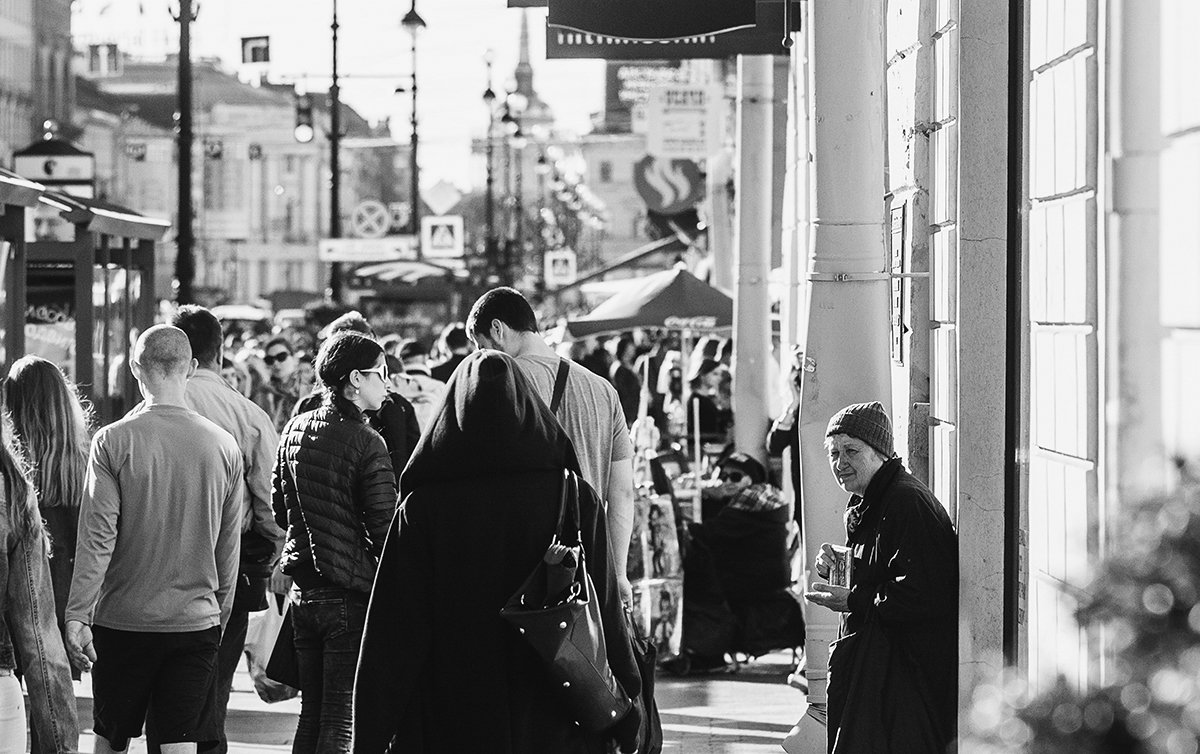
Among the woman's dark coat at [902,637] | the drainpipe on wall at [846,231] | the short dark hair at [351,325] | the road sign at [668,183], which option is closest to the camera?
the woman's dark coat at [902,637]

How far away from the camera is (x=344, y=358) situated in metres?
7.05

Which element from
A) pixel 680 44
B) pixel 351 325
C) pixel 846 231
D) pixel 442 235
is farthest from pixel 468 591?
pixel 442 235

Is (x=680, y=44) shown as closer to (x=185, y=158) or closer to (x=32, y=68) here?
(x=185, y=158)

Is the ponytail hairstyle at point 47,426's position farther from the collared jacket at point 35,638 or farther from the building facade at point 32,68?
the building facade at point 32,68

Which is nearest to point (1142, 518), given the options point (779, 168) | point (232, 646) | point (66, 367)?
point (232, 646)

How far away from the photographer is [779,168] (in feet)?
83.0

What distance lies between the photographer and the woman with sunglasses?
6898 millimetres

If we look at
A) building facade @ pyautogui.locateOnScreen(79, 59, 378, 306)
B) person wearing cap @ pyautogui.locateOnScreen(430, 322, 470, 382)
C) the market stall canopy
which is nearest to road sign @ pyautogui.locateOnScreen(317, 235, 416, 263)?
building facade @ pyautogui.locateOnScreen(79, 59, 378, 306)

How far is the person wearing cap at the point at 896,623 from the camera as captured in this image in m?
5.70

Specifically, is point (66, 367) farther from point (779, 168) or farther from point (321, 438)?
point (779, 168)

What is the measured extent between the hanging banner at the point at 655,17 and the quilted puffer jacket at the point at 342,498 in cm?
397

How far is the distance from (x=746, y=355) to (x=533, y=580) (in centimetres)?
1215

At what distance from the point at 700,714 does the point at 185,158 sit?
37.2 ft

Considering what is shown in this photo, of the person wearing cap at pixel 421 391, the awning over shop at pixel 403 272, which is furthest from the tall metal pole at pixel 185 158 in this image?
the awning over shop at pixel 403 272
